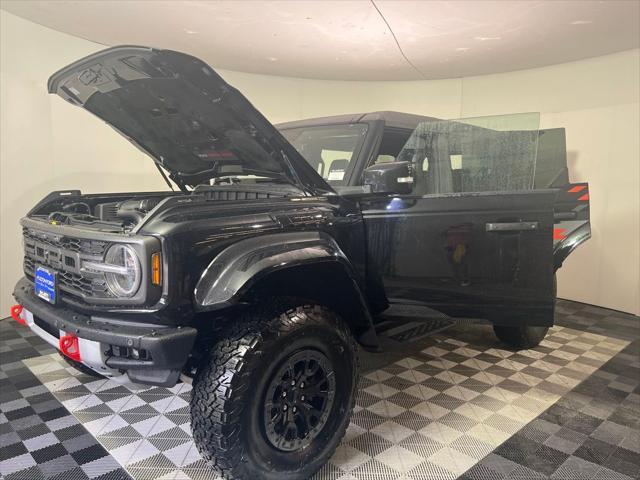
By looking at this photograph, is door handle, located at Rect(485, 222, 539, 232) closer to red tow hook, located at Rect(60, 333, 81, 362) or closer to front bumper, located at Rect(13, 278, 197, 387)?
front bumper, located at Rect(13, 278, 197, 387)

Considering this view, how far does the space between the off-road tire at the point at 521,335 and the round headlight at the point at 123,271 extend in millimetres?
2712

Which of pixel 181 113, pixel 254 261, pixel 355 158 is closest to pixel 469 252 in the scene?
pixel 355 158

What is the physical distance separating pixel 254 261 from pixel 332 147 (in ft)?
4.26

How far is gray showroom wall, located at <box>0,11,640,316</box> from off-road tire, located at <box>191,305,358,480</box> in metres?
3.07

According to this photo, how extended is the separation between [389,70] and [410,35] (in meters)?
1.14

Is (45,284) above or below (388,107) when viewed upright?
below

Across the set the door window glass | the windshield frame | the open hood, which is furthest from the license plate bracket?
the door window glass

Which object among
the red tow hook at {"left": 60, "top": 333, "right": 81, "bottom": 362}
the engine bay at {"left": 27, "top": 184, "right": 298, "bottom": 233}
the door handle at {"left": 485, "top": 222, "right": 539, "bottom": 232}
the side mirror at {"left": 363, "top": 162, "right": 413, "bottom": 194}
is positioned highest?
the side mirror at {"left": 363, "top": 162, "right": 413, "bottom": 194}

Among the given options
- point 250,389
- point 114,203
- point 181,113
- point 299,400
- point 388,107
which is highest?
point 388,107

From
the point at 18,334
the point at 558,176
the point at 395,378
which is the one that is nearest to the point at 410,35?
the point at 558,176

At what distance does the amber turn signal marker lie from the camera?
4.99 ft

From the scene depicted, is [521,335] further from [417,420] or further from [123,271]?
[123,271]

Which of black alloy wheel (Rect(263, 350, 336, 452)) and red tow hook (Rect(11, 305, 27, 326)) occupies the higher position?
red tow hook (Rect(11, 305, 27, 326))

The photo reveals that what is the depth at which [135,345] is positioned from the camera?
150 cm
